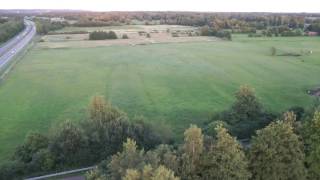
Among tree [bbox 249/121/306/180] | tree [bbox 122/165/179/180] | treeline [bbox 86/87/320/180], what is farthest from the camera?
tree [bbox 249/121/306/180]

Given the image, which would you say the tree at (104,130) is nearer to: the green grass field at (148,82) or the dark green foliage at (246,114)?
the green grass field at (148,82)

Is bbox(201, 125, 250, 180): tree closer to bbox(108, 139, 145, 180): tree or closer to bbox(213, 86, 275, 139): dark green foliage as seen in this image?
bbox(108, 139, 145, 180): tree

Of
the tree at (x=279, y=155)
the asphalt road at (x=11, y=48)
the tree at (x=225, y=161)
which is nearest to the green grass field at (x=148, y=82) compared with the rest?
the asphalt road at (x=11, y=48)

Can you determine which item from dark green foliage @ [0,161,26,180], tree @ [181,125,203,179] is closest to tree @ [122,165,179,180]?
tree @ [181,125,203,179]

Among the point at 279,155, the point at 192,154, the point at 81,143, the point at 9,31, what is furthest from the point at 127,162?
the point at 9,31

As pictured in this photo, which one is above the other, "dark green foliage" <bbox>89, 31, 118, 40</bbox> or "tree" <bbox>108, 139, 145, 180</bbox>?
"tree" <bbox>108, 139, 145, 180</bbox>

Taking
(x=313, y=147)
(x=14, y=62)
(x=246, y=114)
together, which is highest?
(x=313, y=147)

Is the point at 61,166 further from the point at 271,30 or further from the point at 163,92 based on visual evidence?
the point at 271,30

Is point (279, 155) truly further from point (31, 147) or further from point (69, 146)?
point (31, 147)
